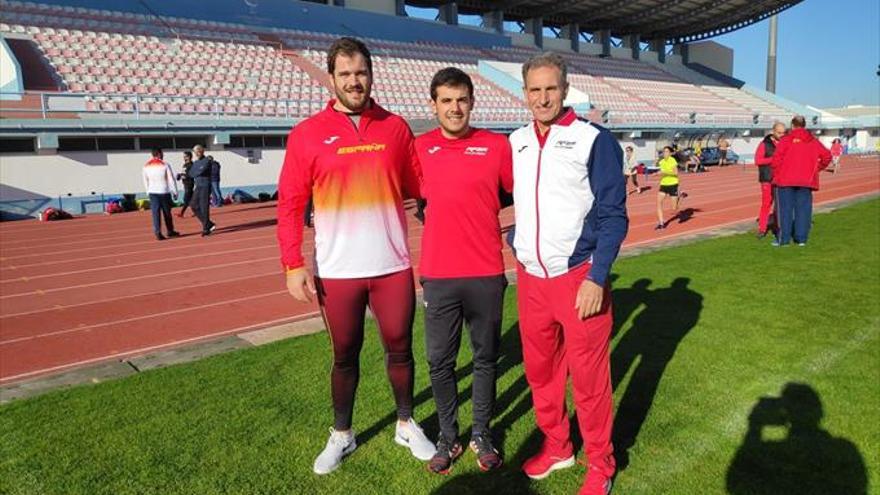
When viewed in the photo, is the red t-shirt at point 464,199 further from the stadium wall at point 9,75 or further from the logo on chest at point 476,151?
the stadium wall at point 9,75

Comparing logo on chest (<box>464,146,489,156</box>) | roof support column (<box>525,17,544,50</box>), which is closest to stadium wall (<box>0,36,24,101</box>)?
logo on chest (<box>464,146,489,156</box>)

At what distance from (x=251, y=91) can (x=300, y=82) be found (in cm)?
276

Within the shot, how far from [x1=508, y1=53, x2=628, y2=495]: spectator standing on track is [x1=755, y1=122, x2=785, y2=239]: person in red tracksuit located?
848 cm

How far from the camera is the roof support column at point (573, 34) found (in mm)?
46562

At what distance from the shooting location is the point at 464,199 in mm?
2994

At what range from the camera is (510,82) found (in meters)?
34.2

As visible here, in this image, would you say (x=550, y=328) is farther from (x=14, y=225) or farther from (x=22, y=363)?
(x=14, y=225)

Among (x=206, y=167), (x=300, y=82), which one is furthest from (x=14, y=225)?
(x=300, y=82)

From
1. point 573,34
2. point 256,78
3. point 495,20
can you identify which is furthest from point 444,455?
point 573,34

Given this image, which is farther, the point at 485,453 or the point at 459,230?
the point at 485,453

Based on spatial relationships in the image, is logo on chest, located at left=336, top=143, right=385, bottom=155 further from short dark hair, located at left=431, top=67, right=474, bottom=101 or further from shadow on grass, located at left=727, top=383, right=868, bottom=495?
shadow on grass, located at left=727, top=383, right=868, bottom=495

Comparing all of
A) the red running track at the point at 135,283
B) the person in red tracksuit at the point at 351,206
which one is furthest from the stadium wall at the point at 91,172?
the person in red tracksuit at the point at 351,206

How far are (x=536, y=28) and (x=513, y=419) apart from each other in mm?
44182

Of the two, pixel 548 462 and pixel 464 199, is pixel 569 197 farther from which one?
pixel 548 462
